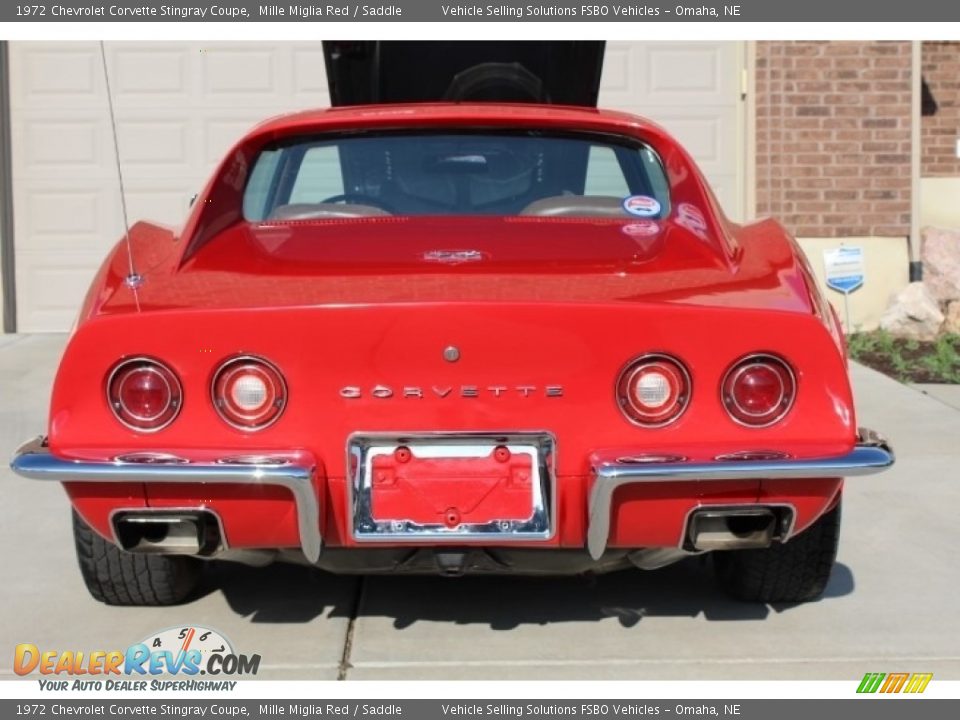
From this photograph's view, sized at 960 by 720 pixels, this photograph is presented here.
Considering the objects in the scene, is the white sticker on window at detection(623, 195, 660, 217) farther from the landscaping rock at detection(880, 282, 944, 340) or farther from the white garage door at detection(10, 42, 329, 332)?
the white garage door at detection(10, 42, 329, 332)

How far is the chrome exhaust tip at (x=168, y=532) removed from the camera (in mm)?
3439

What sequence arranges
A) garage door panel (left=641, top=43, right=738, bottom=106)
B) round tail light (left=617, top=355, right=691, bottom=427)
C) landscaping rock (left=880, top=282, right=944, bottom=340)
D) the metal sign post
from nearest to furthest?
1. round tail light (left=617, top=355, right=691, bottom=427)
2. landscaping rock (left=880, top=282, right=944, bottom=340)
3. the metal sign post
4. garage door panel (left=641, top=43, right=738, bottom=106)

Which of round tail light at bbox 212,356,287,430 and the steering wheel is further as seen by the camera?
the steering wheel

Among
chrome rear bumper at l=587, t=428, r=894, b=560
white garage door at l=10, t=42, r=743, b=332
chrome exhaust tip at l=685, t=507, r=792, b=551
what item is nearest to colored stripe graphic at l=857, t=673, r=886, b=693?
chrome exhaust tip at l=685, t=507, r=792, b=551

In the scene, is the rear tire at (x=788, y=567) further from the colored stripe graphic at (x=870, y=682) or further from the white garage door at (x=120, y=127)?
the white garage door at (x=120, y=127)

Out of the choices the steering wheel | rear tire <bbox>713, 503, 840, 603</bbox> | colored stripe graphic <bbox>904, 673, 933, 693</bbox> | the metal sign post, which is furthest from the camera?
the metal sign post

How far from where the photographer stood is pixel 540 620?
13.3 ft

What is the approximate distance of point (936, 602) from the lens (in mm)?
4246

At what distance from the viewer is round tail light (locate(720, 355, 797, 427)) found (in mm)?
3424

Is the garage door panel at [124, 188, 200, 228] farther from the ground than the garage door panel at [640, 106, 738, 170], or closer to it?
closer to it

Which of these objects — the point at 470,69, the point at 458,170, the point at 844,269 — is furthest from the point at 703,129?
the point at 458,170

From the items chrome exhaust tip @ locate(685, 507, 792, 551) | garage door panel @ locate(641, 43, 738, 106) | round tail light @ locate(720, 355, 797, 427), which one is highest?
garage door panel @ locate(641, 43, 738, 106)

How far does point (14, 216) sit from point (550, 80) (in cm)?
412

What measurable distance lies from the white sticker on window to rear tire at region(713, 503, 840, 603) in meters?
0.99
